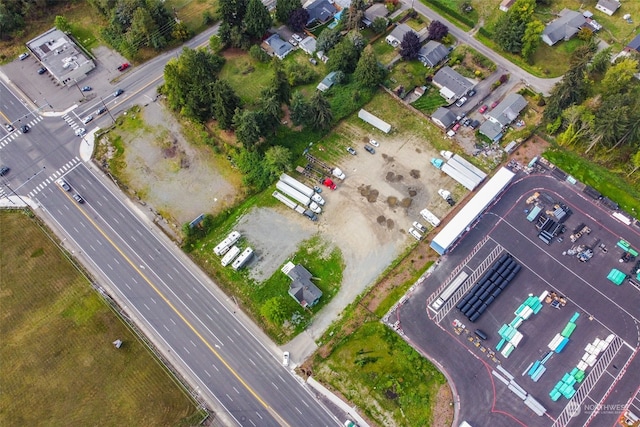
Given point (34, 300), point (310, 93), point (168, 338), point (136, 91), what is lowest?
point (34, 300)

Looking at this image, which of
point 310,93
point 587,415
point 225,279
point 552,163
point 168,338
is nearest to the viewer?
point 587,415

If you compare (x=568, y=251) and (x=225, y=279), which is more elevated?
(x=568, y=251)

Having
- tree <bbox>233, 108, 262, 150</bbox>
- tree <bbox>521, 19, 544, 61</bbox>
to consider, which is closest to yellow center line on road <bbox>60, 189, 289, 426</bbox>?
tree <bbox>233, 108, 262, 150</bbox>

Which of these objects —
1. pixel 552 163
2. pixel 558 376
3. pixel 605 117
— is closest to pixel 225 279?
pixel 558 376

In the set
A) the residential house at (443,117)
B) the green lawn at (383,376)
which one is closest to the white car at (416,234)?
the green lawn at (383,376)

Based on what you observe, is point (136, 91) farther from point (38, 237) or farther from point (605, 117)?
point (605, 117)

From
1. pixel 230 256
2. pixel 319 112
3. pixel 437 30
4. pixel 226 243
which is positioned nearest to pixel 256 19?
pixel 319 112

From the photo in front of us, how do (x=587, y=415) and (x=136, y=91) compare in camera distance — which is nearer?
(x=587, y=415)
